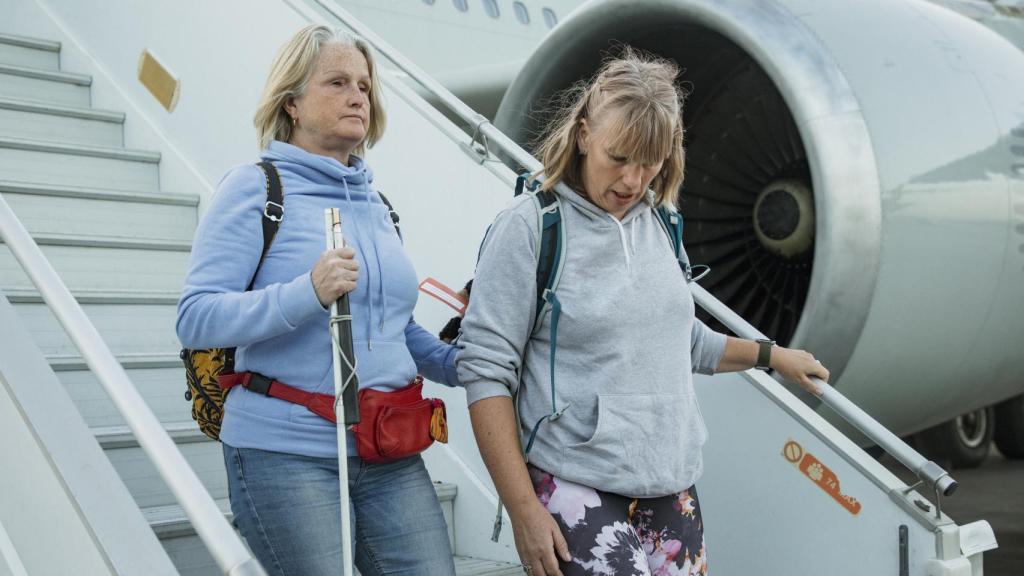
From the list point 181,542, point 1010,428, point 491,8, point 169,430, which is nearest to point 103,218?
point 169,430

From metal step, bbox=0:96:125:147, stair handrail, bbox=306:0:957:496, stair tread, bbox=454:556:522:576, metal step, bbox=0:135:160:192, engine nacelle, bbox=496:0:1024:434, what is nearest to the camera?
stair handrail, bbox=306:0:957:496

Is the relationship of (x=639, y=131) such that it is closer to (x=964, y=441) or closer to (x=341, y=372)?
(x=341, y=372)

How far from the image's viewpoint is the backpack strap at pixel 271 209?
146cm

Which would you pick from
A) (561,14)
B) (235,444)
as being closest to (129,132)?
(235,444)

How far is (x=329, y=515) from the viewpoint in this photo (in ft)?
4.65

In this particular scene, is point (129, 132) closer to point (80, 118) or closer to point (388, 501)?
point (80, 118)

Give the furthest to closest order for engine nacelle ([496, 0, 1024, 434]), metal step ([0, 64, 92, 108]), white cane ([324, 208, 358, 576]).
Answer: metal step ([0, 64, 92, 108]) → engine nacelle ([496, 0, 1024, 434]) → white cane ([324, 208, 358, 576])

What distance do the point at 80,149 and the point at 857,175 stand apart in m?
2.37

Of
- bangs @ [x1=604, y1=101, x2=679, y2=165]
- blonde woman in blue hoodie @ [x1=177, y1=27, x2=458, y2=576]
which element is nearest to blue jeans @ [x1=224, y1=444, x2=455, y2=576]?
blonde woman in blue hoodie @ [x1=177, y1=27, x2=458, y2=576]

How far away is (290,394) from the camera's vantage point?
1447 mm

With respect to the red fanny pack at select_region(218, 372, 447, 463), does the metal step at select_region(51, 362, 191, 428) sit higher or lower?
lower

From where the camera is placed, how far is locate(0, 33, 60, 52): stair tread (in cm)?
402

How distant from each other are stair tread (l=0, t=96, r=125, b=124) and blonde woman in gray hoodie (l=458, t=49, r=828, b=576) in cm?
269

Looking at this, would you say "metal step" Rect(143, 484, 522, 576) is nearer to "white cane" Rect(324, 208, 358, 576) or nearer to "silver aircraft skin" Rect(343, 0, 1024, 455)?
"white cane" Rect(324, 208, 358, 576)
